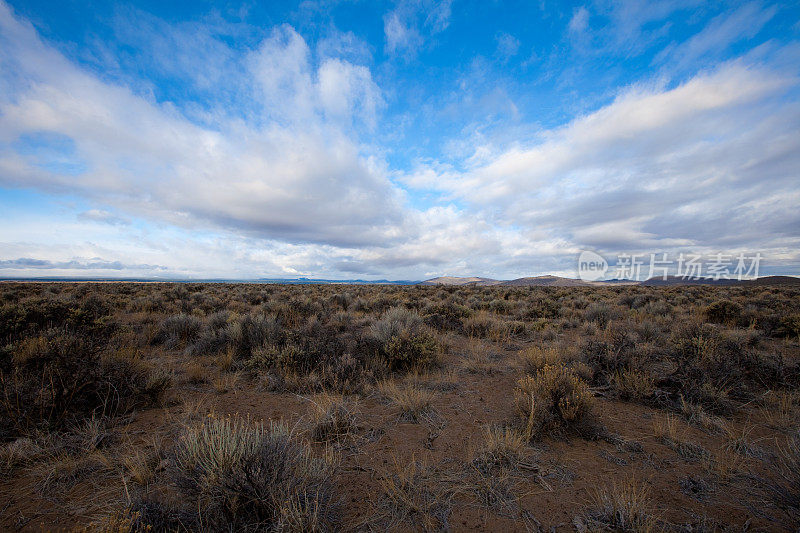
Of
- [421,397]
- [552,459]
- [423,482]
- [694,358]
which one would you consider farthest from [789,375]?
[423,482]

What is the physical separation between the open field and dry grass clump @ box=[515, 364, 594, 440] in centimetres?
3

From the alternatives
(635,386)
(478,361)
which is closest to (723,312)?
(635,386)

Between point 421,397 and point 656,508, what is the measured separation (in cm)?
280

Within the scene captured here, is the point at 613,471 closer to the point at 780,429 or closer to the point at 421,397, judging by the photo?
the point at 421,397

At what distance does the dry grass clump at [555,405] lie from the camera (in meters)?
4.02

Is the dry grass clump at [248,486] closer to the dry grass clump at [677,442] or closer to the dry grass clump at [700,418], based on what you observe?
the dry grass clump at [677,442]

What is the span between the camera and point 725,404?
14.8 ft

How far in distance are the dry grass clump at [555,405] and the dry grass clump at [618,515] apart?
1115 mm

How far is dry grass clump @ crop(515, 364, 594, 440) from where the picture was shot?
4.02m

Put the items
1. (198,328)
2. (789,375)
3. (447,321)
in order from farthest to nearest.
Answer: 1. (447,321)
2. (198,328)
3. (789,375)

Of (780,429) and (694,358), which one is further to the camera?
(694,358)

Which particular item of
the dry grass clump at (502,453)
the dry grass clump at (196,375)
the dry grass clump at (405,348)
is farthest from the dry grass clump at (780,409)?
the dry grass clump at (196,375)

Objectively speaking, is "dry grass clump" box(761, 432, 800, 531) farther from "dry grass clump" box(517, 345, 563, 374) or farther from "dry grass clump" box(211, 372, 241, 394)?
"dry grass clump" box(211, 372, 241, 394)

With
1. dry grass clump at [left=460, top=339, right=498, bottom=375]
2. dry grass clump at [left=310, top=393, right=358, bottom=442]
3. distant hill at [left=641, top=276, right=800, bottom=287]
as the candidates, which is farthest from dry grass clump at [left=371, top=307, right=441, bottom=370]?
distant hill at [left=641, top=276, right=800, bottom=287]
